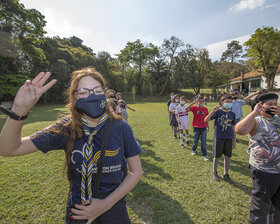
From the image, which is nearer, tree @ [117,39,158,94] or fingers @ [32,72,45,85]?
fingers @ [32,72,45,85]

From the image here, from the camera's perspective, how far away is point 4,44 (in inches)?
834

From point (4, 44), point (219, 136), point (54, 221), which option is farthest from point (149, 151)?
point (4, 44)

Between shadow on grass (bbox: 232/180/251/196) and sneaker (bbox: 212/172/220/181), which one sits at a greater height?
sneaker (bbox: 212/172/220/181)

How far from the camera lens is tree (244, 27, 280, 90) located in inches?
942

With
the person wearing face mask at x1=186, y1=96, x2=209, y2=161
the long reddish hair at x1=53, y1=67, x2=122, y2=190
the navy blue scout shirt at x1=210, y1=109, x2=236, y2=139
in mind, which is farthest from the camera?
the person wearing face mask at x1=186, y1=96, x2=209, y2=161

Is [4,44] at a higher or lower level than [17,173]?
higher

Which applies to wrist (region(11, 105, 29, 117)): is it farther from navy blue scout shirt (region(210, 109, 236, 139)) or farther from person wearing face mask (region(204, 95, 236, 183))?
navy blue scout shirt (region(210, 109, 236, 139))

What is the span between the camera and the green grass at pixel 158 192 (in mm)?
3039

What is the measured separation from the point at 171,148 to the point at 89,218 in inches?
226

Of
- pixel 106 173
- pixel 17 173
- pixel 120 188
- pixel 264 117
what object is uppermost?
pixel 264 117

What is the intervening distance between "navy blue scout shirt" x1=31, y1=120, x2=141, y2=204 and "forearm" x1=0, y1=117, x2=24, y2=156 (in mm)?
170

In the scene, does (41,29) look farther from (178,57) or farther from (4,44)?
(178,57)

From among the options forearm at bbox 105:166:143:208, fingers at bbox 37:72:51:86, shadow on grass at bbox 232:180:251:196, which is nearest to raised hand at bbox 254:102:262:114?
forearm at bbox 105:166:143:208

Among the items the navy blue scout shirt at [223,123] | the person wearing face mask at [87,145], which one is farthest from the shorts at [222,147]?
the person wearing face mask at [87,145]
